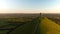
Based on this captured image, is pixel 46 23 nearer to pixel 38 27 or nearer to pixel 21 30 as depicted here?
pixel 38 27

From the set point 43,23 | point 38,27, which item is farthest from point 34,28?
point 43,23

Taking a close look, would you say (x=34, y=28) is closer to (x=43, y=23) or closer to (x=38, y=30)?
(x=38, y=30)

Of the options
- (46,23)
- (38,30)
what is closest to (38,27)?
(38,30)

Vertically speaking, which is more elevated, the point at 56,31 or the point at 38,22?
the point at 38,22

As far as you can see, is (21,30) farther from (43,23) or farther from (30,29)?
(43,23)

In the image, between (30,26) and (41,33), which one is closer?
(41,33)

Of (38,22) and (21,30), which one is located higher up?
(38,22)

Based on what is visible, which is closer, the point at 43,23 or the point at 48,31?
the point at 48,31

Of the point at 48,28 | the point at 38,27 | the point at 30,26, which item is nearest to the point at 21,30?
the point at 30,26
